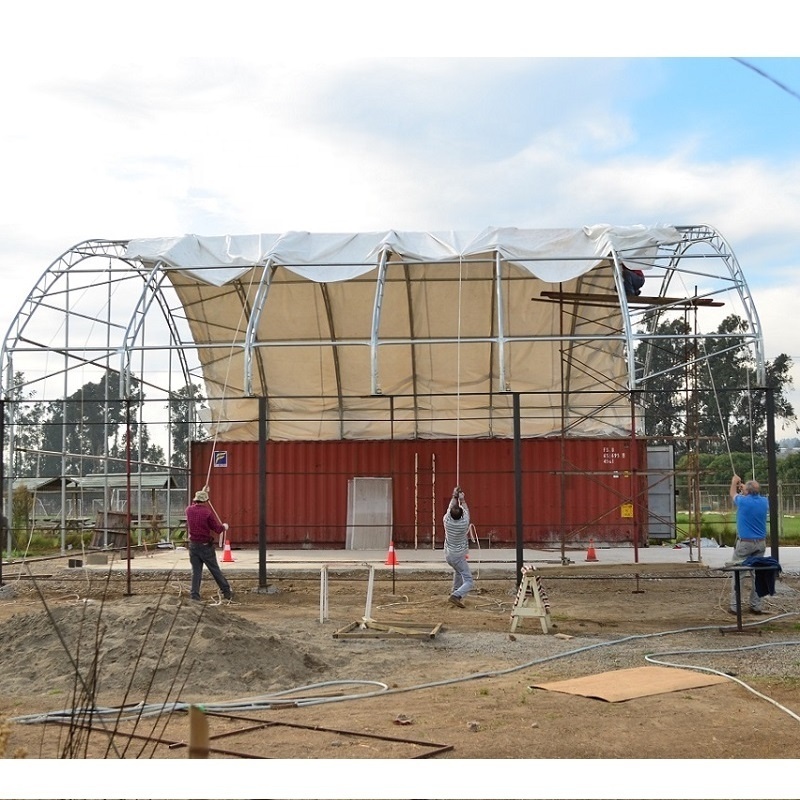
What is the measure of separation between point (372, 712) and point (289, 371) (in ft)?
59.4

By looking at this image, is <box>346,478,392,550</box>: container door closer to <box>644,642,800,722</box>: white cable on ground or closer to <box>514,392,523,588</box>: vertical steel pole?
<box>514,392,523,588</box>: vertical steel pole

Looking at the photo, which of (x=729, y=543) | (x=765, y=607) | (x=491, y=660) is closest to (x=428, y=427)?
(x=729, y=543)

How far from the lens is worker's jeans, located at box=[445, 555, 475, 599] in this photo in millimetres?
14539

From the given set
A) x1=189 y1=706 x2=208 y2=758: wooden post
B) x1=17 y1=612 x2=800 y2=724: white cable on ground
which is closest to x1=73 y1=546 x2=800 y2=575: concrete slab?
x1=17 y1=612 x2=800 y2=724: white cable on ground

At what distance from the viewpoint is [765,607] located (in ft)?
47.4

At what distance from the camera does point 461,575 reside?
14.9m

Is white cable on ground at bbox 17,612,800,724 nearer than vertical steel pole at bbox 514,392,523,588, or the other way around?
white cable on ground at bbox 17,612,800,724

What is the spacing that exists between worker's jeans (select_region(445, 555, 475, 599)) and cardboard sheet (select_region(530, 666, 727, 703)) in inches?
194

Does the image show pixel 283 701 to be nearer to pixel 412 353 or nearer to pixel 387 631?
pixel 387 631

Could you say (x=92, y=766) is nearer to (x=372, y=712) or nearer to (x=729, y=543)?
(x=372, y=712)

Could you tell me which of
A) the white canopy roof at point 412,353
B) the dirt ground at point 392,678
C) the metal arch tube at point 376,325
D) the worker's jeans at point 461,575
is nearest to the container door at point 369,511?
the white canopy roof at point 412,353

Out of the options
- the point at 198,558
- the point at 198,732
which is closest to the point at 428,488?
the point at 198,558

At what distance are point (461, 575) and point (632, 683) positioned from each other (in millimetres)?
5997

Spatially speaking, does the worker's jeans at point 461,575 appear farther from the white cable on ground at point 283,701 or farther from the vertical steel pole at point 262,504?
the white cable on ground at point 283,701
